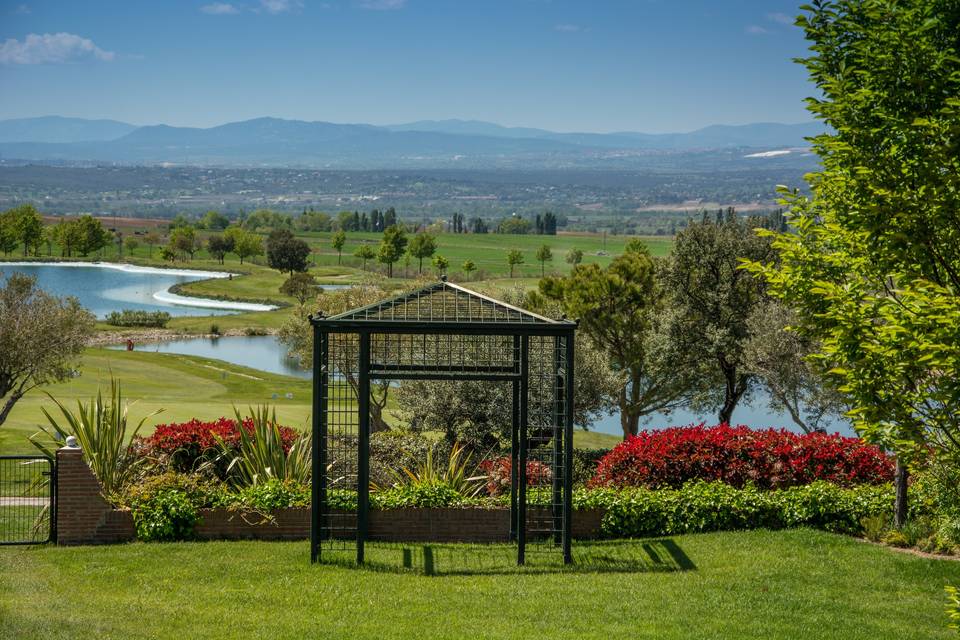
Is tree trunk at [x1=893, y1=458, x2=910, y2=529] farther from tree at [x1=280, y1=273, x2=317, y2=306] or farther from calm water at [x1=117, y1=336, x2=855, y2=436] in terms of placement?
tree at [x1=280, y1=273, x2=317, y2=306]

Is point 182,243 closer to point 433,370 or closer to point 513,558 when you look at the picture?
point 433,370

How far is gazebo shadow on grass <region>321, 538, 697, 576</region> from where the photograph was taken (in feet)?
37.3

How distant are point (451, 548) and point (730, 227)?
19.0m

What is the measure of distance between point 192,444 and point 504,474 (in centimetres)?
475

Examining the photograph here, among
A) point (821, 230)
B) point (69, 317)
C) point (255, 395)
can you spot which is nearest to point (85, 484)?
point (821, 230)

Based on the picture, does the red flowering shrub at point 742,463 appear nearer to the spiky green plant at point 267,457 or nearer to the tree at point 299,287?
the spiky green plant at point 267,457

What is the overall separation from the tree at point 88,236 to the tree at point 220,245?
1485cm

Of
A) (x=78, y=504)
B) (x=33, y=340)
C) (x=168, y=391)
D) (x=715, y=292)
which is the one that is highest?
(x=715, y=292)

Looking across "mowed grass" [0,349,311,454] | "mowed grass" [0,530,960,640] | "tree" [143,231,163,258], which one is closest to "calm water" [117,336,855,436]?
"mowed grass" [0,349,311,454]

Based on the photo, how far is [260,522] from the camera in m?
12.5

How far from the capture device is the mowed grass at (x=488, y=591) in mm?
9016

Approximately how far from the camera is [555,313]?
97.4 feet

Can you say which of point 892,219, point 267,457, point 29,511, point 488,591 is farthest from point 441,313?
point 29,511

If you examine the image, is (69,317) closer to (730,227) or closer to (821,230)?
(730,227)
